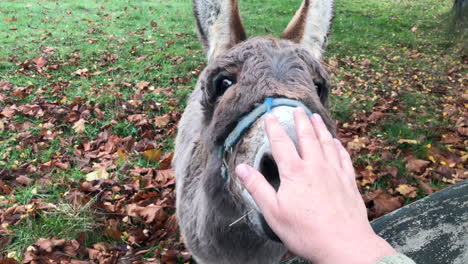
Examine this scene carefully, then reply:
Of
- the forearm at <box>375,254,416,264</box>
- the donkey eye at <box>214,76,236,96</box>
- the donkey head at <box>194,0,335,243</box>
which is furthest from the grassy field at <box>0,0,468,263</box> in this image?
the forearm at <box>375,254,416,264</box>

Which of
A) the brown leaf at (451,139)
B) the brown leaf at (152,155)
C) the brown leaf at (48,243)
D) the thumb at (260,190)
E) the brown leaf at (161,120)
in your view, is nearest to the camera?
the thumb at (260,190)

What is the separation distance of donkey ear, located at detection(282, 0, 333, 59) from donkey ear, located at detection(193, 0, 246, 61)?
45cm

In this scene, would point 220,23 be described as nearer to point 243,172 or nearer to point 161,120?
point 243,172

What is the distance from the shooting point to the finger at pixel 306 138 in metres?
1.17

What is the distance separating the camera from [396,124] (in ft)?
18.0

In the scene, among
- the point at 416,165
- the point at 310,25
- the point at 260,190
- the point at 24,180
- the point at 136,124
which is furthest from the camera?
the point at 136,124

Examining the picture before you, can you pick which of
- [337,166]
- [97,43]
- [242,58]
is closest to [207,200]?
[242,58]

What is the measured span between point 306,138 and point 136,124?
15.0 ft

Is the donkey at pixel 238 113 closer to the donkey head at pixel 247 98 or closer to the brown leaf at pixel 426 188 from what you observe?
the donkey head at pixel 247 98

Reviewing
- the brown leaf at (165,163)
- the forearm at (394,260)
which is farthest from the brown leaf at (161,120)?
the forearm at (394,260)

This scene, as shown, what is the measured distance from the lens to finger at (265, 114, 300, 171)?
1.16 m

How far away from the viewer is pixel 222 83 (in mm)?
2109

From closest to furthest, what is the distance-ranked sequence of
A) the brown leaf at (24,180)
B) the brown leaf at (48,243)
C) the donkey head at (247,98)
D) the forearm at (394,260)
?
the forearm at (394,260) < the donkey head at (247,98) < the brown leaf at (48,243) < the brown leaf at (24,180)

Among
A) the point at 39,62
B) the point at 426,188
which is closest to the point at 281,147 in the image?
the point at 426,188
